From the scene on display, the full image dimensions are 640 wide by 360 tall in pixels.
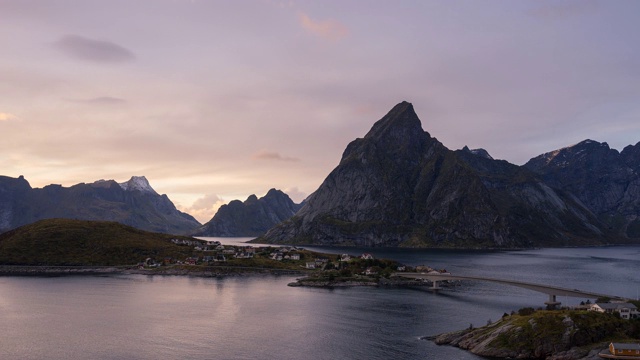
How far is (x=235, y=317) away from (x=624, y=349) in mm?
74854

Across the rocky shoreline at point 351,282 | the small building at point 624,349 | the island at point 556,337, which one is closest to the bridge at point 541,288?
the rocky shoreline at point 351,282

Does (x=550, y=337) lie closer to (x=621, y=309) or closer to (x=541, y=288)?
(x=621, y=309)

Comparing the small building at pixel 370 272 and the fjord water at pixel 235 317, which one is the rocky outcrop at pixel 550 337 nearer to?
the fjord water at pixel 235 317

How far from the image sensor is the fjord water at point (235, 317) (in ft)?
291

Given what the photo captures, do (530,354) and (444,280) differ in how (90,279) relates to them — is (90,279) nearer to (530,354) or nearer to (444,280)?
(444,280)

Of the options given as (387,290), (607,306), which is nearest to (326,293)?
(387,290)

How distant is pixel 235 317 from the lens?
387 feet

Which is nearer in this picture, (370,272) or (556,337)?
(556,337)

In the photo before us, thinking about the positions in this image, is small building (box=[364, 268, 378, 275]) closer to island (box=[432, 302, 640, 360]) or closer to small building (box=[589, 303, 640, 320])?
small building (box=[589, 303, 640, 320])

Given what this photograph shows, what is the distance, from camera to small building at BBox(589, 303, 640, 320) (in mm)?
95125

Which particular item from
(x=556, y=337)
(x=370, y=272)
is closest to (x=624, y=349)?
(x=556, y=337)

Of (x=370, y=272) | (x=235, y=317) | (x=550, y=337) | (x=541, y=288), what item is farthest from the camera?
(x=370, y=272)

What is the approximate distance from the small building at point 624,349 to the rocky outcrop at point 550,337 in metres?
2.53

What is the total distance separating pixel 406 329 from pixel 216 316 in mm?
41865
